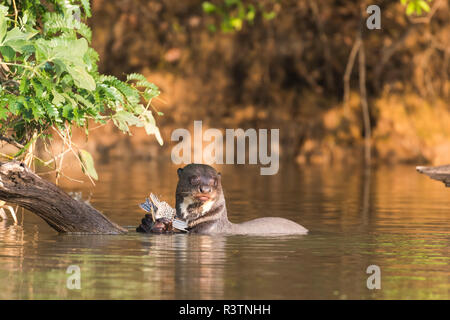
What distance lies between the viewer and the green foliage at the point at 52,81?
948 centimetres

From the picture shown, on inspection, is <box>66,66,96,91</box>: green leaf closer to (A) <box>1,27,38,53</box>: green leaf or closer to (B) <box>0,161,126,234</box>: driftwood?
(A) <box>1,27,38,53</box>: green leaf

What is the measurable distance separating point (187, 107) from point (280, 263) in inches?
842

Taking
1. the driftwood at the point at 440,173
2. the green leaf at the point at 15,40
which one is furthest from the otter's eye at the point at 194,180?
the green leaf at the point at 15,40

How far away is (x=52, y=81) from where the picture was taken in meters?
10.0

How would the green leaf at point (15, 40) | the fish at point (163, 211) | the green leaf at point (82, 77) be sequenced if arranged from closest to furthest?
1. the green leaf at point (15, 40)
2. the green leaf at point (82, 77)
3. the fish at point (163, 211)

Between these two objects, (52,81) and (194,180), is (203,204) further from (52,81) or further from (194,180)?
(52,81)

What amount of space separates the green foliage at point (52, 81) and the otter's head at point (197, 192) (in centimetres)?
73

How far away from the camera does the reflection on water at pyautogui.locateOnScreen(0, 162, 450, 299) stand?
784 centimetres

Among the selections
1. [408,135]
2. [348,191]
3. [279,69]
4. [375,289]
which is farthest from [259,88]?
[375,289]

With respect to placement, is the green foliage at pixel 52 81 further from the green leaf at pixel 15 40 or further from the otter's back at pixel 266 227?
the otter's back at pixel 266 227

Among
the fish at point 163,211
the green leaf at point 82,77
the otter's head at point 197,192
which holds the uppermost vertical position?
the green leaf at point 82,77

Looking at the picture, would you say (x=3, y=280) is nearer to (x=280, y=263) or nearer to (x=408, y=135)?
(x=280, y=263)

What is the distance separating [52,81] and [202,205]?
230 centimetres

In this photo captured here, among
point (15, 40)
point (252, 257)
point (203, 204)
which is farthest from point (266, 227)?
point (15, 40)
